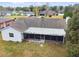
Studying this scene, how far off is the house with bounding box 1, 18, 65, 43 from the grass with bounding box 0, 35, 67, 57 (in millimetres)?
53

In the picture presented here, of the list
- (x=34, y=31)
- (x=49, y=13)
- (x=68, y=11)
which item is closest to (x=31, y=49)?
(x=34, y=31)

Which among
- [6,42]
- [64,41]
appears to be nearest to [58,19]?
[64,41]

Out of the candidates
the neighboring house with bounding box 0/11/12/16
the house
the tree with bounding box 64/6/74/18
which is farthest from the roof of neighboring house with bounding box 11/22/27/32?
the tree with bounding box 64/6/74/18

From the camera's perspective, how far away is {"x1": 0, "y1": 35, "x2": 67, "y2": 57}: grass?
2.52 metres

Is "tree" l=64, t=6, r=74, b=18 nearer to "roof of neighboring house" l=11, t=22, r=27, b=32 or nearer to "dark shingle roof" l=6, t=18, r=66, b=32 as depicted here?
"dark shingle roof" l=6, t=18, r=66, b=32

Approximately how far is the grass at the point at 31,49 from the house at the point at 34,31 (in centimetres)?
5

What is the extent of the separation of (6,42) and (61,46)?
577mm

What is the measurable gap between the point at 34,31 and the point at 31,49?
192 mm

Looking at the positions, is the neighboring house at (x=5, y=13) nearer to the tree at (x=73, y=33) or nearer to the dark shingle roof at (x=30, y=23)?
the dark shingle roof at (x=30, y=23)

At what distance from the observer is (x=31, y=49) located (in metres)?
2.53

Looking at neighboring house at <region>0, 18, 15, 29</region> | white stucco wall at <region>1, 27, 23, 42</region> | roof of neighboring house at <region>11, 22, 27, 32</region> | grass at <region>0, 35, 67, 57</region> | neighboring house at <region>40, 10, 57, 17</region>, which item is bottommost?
grass at <region>0, 35, 67, 57</region>

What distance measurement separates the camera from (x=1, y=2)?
8.09ft

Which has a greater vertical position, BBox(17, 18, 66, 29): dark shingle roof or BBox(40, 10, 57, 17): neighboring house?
BBox(40, 10, 57, 17): neighboring house

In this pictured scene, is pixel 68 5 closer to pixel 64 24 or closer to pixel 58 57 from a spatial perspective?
pixel 64 24
